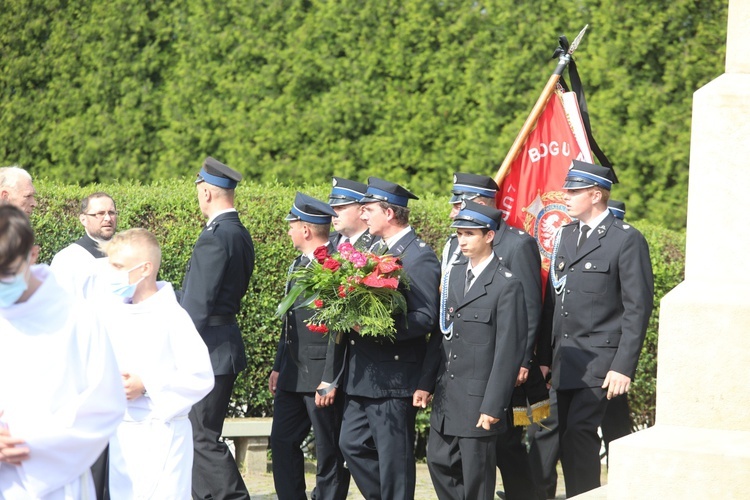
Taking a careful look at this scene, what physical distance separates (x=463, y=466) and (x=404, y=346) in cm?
79

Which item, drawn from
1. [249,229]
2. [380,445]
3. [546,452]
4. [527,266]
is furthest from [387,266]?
[249,229]

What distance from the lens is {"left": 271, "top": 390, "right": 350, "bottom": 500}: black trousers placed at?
23.7 feet

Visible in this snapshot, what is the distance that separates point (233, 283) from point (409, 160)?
4.69 meters

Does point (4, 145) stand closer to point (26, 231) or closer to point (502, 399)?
point (502, 399)

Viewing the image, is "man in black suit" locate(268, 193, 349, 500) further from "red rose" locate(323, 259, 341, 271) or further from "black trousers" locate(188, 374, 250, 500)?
"red rose" locate(323, 259, 341, 271)

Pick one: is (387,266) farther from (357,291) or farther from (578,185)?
(578,185)

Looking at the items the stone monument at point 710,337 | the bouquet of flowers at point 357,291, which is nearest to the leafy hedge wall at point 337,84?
the bouquet of flowers at point 357,291

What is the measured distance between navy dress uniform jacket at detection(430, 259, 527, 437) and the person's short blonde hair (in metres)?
1.93

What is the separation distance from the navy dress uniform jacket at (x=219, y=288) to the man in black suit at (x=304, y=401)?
0.35 meters

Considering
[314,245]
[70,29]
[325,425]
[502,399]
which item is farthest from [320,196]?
[70,29]

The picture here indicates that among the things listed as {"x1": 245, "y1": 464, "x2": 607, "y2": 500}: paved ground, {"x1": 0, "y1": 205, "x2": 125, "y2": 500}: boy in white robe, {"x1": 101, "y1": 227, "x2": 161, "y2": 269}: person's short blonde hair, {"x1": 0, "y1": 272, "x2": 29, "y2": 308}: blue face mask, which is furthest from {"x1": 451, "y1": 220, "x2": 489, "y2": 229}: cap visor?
{"x1": 0, "y1": 272, "x2": 29, "y2": 308}: blue face mask

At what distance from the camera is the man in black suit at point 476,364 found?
628 cm

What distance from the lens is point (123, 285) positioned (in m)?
5.19

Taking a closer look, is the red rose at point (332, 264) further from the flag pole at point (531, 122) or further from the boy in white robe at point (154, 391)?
the flag pole at point (531, 122)
